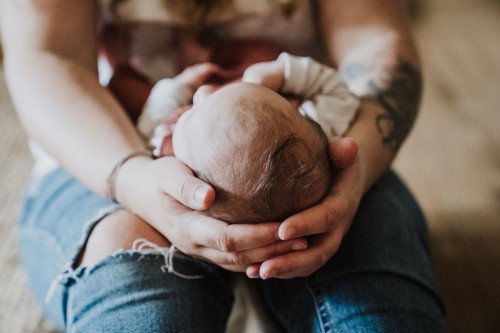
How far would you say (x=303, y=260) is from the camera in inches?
22.9

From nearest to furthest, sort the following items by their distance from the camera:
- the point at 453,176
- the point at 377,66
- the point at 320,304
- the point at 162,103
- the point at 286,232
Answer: the point at 286,232, the point at 320,304, the point at 162,103, the point at 377,66, the point at 453,176

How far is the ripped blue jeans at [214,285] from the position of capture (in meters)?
0.61

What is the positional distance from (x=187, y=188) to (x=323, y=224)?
17 cm

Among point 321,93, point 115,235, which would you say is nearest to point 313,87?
point 321,93

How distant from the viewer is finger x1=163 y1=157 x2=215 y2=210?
541mm

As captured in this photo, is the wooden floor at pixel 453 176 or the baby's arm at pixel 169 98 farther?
the wooden floor at pixel 453 176

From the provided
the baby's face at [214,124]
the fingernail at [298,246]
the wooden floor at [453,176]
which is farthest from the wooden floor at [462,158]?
the baby's face at [214,124]

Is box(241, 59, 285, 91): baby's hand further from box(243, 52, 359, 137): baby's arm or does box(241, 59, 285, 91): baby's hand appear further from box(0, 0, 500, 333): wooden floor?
box(0, 0, 500, 333): wooden floor

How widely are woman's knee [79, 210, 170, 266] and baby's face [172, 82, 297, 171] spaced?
0.12 metres

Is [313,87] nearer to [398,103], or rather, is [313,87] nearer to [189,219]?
[398,103]

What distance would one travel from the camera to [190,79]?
79cm

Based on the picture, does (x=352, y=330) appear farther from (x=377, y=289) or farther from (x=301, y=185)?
(x=301, y=185)

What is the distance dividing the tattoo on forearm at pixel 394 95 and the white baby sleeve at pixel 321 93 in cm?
6

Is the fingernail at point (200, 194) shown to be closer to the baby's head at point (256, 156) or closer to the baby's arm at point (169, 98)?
the baby's head at point (256, 156)
